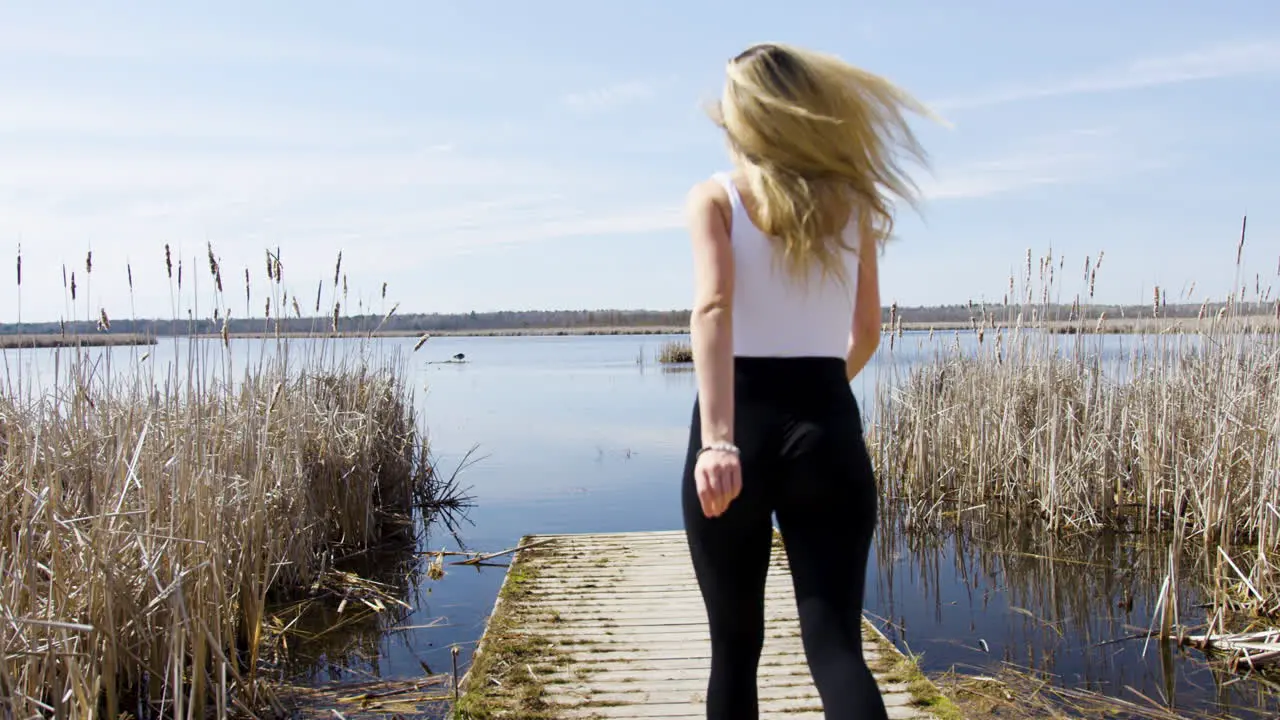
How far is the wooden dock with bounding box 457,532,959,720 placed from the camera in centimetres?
296

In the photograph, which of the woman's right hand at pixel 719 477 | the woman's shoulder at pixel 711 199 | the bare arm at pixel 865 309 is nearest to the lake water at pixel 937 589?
the bare arm at pixel 865 309

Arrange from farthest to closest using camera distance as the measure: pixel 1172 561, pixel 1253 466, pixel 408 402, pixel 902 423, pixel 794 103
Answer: pixel 408 402
pixel 902 423
pixel 1253 466
pixel 1172 561
pixel 794 103

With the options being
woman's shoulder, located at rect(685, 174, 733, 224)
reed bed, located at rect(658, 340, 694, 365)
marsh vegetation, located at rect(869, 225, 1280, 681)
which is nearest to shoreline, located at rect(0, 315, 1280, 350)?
marsh vegetation, located at rect(869, 225, 1280, 681)

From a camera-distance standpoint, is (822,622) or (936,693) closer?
(822,622)

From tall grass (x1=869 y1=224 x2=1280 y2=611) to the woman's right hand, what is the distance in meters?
3.94

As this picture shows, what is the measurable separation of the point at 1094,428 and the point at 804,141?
5.70 meters

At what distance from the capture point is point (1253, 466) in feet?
16.0

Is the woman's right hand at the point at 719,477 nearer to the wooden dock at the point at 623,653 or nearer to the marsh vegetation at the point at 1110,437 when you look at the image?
the wooden dock at the point at 623,653

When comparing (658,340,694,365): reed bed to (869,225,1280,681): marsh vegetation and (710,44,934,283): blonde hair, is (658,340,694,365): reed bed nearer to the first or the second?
(869,225,1280,681): marsh vegetation

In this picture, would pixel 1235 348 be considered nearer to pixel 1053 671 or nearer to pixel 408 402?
pixel 1053 671

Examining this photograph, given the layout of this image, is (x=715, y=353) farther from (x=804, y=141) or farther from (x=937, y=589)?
(x=937, y=589)

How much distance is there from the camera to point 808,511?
147cm

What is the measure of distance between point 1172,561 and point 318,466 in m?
4.45

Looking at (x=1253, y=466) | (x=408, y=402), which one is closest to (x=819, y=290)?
(x=1253, y=466)
